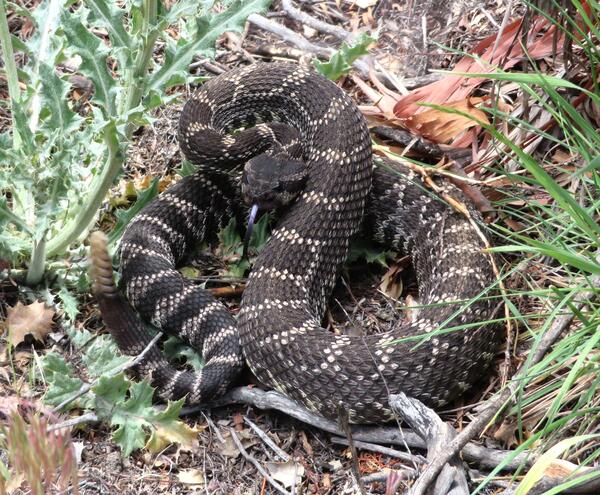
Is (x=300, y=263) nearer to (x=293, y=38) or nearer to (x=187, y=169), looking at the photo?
(x=187, y=169)

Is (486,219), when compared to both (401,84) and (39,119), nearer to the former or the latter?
(401,84)

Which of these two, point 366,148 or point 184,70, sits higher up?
point 184,70

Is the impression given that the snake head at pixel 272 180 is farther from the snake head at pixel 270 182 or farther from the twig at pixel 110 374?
the twig at pixel 110 374

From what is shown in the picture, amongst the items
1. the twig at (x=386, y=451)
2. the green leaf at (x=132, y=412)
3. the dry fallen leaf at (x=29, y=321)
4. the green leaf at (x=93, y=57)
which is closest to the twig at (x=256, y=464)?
the green leaf at (x=132, y=412)

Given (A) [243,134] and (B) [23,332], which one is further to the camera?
(A) [243,134]

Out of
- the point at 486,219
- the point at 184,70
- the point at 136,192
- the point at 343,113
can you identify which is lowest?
the point at 136,192

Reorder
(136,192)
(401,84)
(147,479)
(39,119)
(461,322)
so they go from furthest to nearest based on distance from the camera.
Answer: (401,84)
(136,192)
(39,119)
(461,322)
(147,479)

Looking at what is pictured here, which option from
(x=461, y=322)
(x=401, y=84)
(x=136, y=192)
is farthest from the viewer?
(x=401, y=84)

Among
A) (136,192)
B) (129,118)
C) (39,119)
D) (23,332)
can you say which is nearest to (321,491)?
(23,332)
